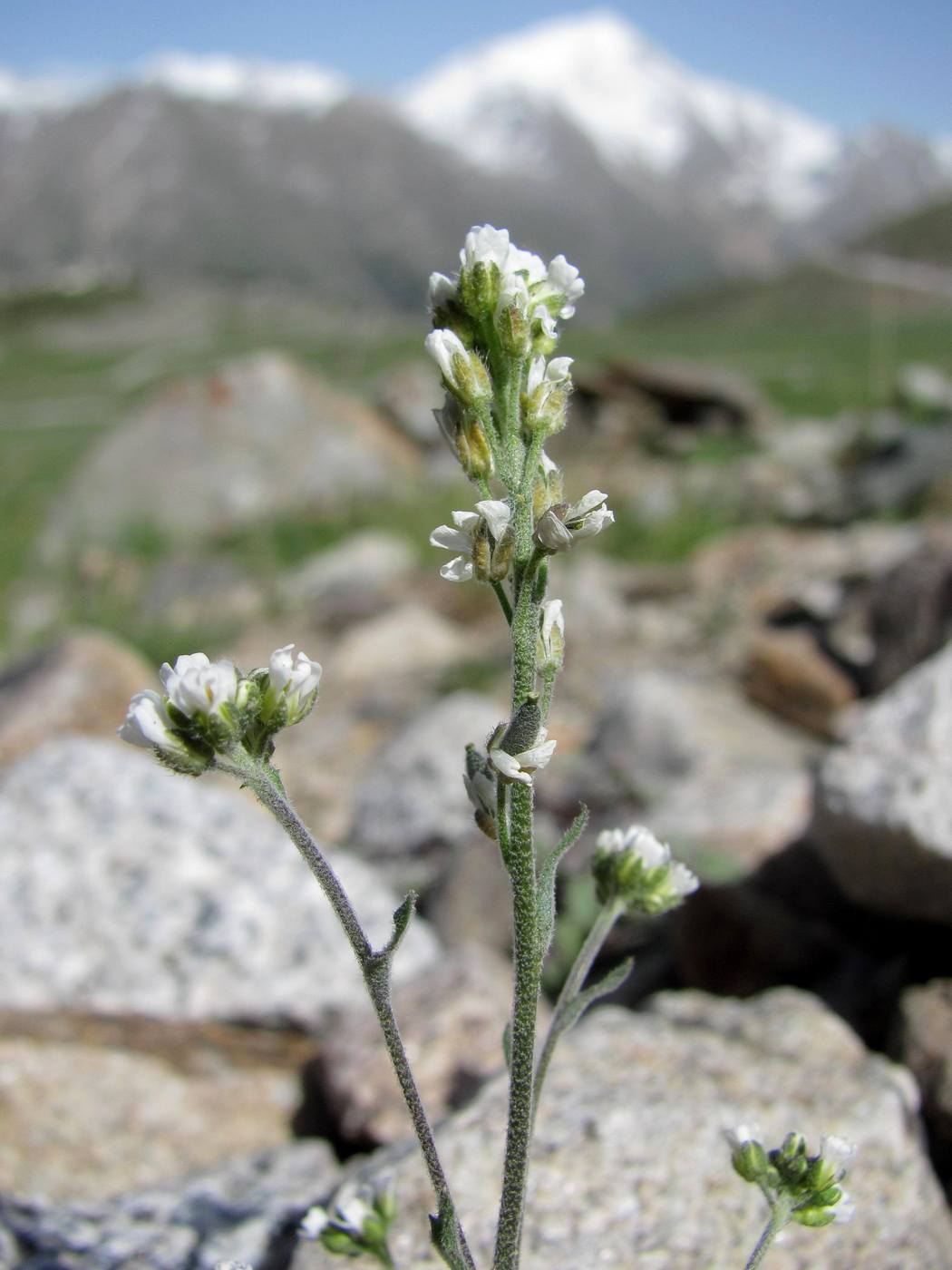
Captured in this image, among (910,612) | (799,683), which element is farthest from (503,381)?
(799,683)

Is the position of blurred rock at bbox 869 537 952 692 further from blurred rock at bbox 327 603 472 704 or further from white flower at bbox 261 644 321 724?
white flower at bbox 261 644 321 724

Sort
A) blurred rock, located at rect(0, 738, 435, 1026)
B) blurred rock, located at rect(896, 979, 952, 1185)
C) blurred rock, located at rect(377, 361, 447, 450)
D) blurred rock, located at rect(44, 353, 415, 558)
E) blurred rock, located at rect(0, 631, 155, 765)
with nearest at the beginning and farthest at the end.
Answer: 1. blurred rock, located at rect(896, 979, 952, 1185)
2. blurred rock, located at rect(0, 738, 435, 1026)
3. blurred rock, located at rect(0, 631, 155, 765)
4. blurred rock, located at rect(44, 353, 415, 558)
5. blurred rock, located at rect(377, 361, 447, 450)

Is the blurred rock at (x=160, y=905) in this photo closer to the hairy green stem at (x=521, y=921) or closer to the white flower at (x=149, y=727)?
the hairy green stem at (x=521, y=921)

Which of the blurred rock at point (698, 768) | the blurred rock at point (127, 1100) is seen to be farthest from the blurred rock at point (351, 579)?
the blurred rock at point (127, 1100)

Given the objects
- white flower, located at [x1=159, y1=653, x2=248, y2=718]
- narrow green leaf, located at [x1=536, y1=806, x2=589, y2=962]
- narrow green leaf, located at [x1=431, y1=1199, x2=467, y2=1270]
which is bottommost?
narrow green leaf, located at [x1=431, y1=1199, x2=467, y2=1270]

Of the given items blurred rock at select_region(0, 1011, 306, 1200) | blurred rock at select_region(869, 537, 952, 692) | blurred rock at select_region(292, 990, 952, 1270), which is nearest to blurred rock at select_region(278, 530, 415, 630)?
blurred rock at select_region(869, 537, 952, 692)

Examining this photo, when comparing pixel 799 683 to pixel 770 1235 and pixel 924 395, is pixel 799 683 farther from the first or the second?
pixel 924 395
